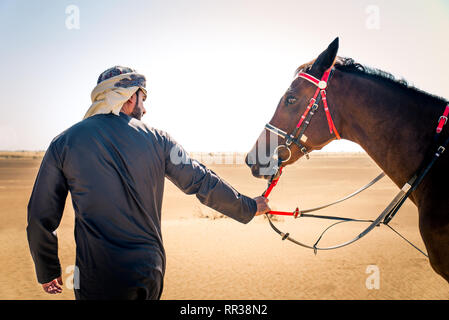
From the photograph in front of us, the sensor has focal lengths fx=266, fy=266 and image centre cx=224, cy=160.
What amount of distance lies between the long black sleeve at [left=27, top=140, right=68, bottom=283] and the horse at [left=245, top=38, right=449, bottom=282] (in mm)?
1862

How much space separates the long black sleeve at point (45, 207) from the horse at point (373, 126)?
1.86m

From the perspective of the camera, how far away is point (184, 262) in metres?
8.23

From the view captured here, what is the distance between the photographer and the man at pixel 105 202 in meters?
2.04

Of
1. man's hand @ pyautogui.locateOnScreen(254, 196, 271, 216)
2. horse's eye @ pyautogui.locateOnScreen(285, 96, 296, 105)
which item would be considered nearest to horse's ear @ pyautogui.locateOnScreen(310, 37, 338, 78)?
horse's eye @ pyautogui.locateOnScreen(285, 96, 296, 105)

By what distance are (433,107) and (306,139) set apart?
1142 mm

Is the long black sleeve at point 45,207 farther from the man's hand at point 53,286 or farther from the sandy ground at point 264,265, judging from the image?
the sandy ground at point 264,265

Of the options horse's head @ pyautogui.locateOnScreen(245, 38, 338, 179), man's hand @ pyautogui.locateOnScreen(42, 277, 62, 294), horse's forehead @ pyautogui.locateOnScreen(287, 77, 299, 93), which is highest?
horse's forehead @ pyautogui.locateOnScreen(287, 77, 299, 93)

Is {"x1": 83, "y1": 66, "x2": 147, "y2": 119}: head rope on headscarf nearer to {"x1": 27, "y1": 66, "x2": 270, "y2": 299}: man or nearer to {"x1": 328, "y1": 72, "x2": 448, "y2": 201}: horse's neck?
{"x1": 27, "y1": 66, "x2": 270, "y2": 299}: man

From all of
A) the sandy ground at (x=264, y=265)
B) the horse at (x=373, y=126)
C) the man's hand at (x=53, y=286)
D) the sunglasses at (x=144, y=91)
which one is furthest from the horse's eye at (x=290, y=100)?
the sandy ground at (x=264, y=265)

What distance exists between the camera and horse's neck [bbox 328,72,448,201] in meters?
2.43

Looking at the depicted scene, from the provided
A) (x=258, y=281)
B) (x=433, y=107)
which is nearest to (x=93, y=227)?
(x=433, y=107)

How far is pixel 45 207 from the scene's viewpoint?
2.07 metres

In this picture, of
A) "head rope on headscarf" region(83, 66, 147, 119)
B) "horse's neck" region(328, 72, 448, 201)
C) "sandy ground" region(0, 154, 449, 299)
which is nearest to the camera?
"head rope on headscarf" region(83, 66, 147, 119)
